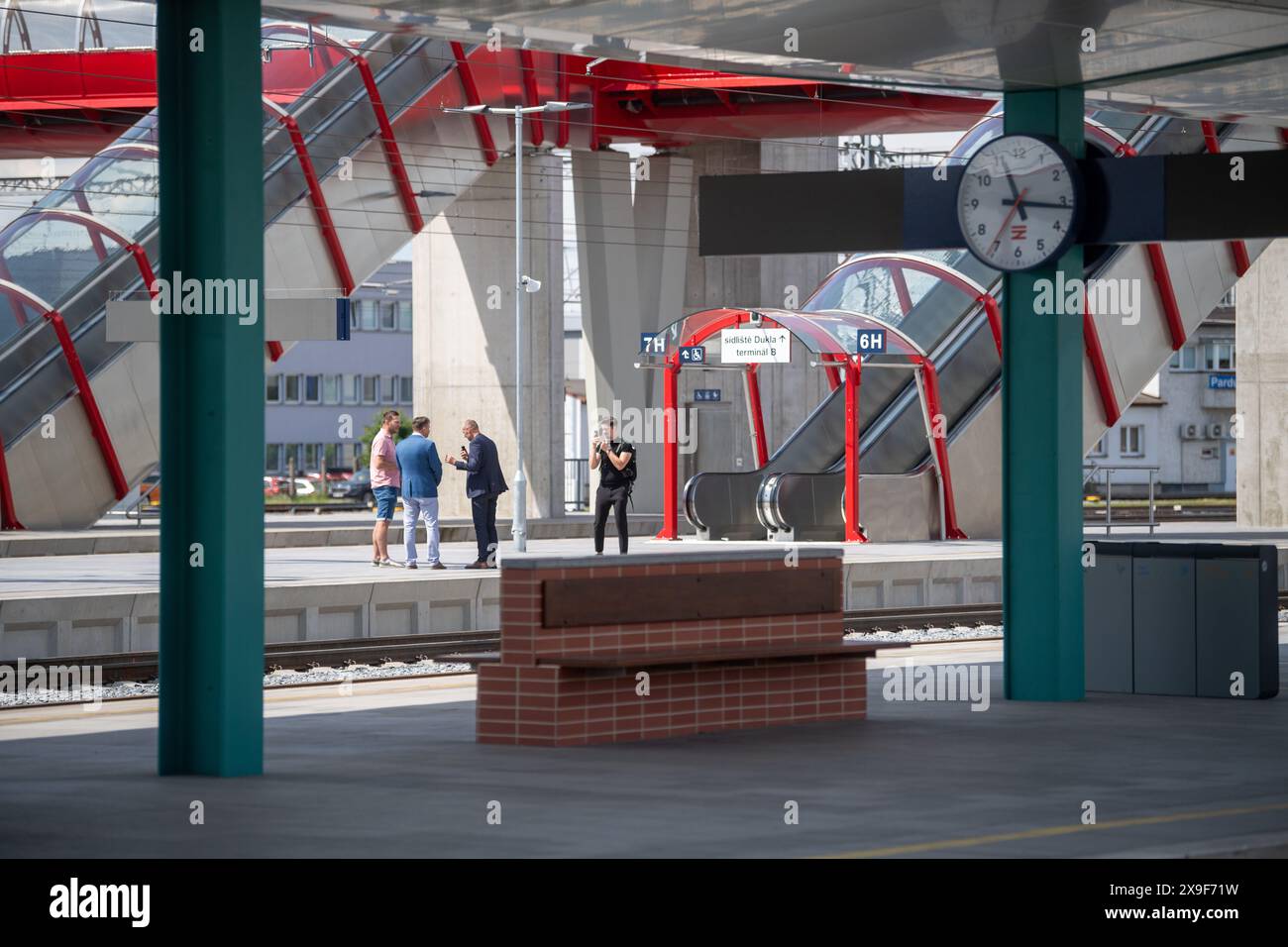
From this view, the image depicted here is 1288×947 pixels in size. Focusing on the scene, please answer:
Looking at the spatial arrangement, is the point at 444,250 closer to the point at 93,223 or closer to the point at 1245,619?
the point at 93,223

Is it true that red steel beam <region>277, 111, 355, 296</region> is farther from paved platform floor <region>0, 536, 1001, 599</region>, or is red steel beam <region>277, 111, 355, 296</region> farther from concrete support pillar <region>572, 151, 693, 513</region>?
concrete support pillar <region>572, 151, 693, 513</region>

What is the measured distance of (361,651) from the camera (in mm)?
17312

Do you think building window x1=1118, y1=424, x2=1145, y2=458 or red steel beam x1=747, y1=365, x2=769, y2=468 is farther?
building window x1=1118, y1=424, x2=1145, y2=458

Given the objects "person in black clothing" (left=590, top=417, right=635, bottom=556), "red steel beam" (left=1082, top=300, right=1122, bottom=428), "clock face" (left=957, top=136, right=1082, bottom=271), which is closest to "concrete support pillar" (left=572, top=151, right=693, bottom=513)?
"red steel beam" (left=1082, top=300, right=1122, bottom=428)

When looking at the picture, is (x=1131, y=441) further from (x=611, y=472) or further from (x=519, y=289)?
(x=611, y=472)

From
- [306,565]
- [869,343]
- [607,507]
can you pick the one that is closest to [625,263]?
[869,343]

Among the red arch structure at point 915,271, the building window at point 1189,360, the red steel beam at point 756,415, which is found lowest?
the red steel beam at point 756,415

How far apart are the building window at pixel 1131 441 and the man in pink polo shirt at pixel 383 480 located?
6966 cm

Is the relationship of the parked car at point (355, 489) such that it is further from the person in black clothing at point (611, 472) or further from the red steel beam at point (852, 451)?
the person in black clothing at point (611, 472)

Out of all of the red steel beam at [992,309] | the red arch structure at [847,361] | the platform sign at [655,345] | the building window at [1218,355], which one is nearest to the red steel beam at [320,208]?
the platform sign at [655,345]

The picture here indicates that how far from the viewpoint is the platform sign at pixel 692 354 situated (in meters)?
31.8

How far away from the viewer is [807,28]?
1164cm

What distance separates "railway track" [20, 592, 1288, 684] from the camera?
15.9 metres

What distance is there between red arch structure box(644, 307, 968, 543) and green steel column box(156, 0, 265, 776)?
20.4m
